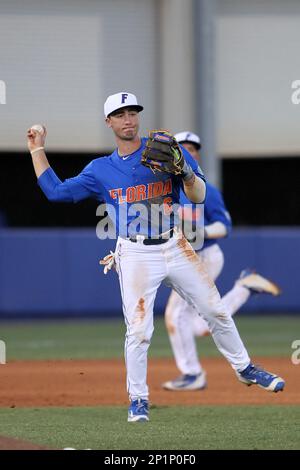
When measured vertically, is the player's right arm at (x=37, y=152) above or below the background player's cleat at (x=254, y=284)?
above

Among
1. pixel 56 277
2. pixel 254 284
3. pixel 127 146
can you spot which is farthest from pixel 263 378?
pixel 56 277

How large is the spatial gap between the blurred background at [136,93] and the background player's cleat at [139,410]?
30.3 ft

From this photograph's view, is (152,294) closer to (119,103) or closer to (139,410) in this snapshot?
(139,410)

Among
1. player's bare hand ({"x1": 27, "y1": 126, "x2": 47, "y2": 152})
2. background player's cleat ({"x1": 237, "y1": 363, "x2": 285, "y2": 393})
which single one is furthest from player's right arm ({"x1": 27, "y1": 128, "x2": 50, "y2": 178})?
background player's cleat ({"x1": 237, "y1": 363, "x2": 285, "y2": 393})

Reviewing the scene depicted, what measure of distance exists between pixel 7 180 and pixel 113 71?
3.69 meters

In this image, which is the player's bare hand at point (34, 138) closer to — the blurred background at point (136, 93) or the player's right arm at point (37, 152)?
the player's right arm at point (37, 152)

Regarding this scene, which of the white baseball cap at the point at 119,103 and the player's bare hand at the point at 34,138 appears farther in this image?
the player's bare hand at the point at 34,138

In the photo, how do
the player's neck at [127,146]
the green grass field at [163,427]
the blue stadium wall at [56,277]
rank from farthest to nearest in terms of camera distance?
the blue stadium wall at [56,277], the player's neck at [127,146], the green grass field at [163,427]

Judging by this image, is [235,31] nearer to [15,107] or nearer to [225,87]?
[225,87]

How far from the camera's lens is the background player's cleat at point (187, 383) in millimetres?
9633

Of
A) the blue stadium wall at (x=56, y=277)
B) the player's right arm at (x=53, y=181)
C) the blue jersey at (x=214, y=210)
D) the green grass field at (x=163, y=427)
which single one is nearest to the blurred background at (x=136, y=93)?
the blue stadium wall at (x=56, y=277)

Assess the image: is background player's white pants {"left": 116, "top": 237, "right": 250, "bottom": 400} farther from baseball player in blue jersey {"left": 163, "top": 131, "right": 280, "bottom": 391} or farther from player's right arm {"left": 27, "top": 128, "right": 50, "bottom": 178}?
baseball player in blue jersey {"left": 163, "top": 131, "right": 280, "bottom": 391}

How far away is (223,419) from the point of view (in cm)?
741

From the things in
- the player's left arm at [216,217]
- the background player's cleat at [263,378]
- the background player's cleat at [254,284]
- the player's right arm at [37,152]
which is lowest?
the background player's cleat at [263,378]
